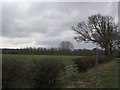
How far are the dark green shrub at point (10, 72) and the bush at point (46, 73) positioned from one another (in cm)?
64

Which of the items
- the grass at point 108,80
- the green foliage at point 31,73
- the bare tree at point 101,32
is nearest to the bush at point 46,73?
the green foliage at point 31,73

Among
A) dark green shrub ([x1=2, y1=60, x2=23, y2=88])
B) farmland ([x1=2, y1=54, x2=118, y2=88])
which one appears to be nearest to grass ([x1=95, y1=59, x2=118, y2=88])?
farmland ([x1=2, y1=54, x2=118, y2=88])

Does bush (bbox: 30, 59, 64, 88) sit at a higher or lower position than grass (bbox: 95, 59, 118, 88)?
higher

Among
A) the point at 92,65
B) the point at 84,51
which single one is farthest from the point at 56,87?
the point at 84,51

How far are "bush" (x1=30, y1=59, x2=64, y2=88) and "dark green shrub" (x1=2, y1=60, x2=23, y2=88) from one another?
0.64 m

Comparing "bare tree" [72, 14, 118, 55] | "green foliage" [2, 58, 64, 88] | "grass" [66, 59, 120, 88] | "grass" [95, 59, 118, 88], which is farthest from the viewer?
"bare tree" [72, 14, 118, 55]

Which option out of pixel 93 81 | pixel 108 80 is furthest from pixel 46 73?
pixel 108 80

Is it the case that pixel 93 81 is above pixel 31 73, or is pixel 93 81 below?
below

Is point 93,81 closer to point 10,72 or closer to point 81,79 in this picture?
point 81,79

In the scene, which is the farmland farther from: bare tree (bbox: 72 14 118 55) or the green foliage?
bare tree (bbox: 72 14 118 55)

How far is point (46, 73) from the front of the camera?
348 inches

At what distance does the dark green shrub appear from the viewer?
8.14 metres

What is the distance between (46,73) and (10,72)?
4.68ft

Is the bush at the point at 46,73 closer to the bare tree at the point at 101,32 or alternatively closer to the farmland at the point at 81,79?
the farmland at the point at 81,79
